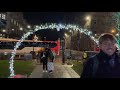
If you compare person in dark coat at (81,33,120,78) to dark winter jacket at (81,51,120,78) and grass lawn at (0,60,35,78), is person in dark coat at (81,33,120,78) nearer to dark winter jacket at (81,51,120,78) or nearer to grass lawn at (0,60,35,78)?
dark winter jacket at (81,51,120,78)

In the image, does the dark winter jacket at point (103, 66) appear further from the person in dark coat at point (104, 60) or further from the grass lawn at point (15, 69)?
the grass lawn at point (15, 69)

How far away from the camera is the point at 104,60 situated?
385 centimetres

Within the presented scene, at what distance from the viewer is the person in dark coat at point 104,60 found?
364 centimetres

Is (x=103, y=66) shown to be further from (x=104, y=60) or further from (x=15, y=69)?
(x=15, y=69)

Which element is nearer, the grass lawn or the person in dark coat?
the person in dark coat

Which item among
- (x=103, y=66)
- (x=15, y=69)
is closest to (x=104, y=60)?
(x=103, y=66)

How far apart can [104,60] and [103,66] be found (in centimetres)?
12

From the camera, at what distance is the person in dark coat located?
143 inches

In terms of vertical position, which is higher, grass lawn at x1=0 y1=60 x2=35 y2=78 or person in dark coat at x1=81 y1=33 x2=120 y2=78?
person in dark coat at x1=81 y1=33 x2=120 y2=78

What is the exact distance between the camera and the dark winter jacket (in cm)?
361

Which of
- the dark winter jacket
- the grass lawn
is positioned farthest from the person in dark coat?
the grass lawn

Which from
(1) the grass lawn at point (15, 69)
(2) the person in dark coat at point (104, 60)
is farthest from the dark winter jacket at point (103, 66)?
(1) the grass lawn at point (15, 69)
